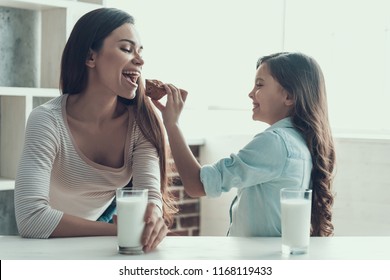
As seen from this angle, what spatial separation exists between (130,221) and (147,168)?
0.68m

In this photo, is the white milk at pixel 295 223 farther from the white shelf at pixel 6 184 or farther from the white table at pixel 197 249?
the white shelf at pixel 6 184

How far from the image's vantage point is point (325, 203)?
6.74 ft

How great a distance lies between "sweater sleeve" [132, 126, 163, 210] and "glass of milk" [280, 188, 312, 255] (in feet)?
2.00

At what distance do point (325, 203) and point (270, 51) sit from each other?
2.24 metres

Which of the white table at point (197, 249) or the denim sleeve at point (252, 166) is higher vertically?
the denim sleeve at point (252, 166)

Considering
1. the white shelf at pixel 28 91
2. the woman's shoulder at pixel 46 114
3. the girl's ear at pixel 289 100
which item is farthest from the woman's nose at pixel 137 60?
the white shelf at pixel 28 91

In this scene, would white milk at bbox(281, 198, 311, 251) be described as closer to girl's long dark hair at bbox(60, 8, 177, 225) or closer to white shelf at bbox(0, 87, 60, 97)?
girl's long dark hair at bbox(60, 8, 177, 225)

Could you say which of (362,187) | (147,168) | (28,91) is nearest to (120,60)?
(147,168)

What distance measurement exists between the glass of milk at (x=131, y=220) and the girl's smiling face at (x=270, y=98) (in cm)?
77

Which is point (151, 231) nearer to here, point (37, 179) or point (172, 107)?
point (37, 179)

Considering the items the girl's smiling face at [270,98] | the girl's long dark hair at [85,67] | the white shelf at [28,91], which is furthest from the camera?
the white shelf at [28,91]

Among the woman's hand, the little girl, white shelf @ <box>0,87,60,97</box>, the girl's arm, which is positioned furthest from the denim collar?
white shelf @ <box>0,87,60,97</box>

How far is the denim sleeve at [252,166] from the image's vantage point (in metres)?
1.98

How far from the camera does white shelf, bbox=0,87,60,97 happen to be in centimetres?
288
